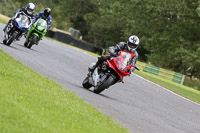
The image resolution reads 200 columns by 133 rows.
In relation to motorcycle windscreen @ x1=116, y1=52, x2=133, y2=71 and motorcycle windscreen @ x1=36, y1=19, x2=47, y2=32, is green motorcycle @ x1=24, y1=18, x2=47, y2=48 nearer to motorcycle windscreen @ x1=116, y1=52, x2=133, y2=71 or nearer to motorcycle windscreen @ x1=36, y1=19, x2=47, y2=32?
motorcycle windscreen @ x1=36, y1=19, x2=47, y2=32

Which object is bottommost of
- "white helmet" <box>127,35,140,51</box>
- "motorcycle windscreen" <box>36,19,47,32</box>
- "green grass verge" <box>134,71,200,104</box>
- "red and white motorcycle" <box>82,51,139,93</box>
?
"green grass verge" <box>134,71,200,104</box>

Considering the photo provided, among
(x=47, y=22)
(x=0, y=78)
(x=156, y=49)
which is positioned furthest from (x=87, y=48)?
(x=0, y=78)

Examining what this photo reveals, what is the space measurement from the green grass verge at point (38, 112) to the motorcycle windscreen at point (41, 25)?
11.6m

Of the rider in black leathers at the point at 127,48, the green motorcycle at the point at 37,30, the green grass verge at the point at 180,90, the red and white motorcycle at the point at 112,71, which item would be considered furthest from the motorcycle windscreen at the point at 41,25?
the red and white motorcycle at the point at 112,71

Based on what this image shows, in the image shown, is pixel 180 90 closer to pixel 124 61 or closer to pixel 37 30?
pixel 37 30

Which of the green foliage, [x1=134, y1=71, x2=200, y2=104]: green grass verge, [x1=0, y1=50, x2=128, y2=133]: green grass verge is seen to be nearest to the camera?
[x1=0, y1=50, x2=128, y2=133]: green grass verge

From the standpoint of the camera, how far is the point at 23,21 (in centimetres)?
→ 1975

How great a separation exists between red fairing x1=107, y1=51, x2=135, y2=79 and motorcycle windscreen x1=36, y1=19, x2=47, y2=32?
8.93m

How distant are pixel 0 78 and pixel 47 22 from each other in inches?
538

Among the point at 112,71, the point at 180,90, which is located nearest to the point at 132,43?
the point at 112,71

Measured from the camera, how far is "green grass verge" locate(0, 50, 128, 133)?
579 centimetres

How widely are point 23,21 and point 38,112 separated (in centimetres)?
1349

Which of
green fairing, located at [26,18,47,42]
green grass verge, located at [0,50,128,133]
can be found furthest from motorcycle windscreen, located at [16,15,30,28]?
green grass verge, located at [0,50,128,133]

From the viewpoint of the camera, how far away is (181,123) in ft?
38.6
